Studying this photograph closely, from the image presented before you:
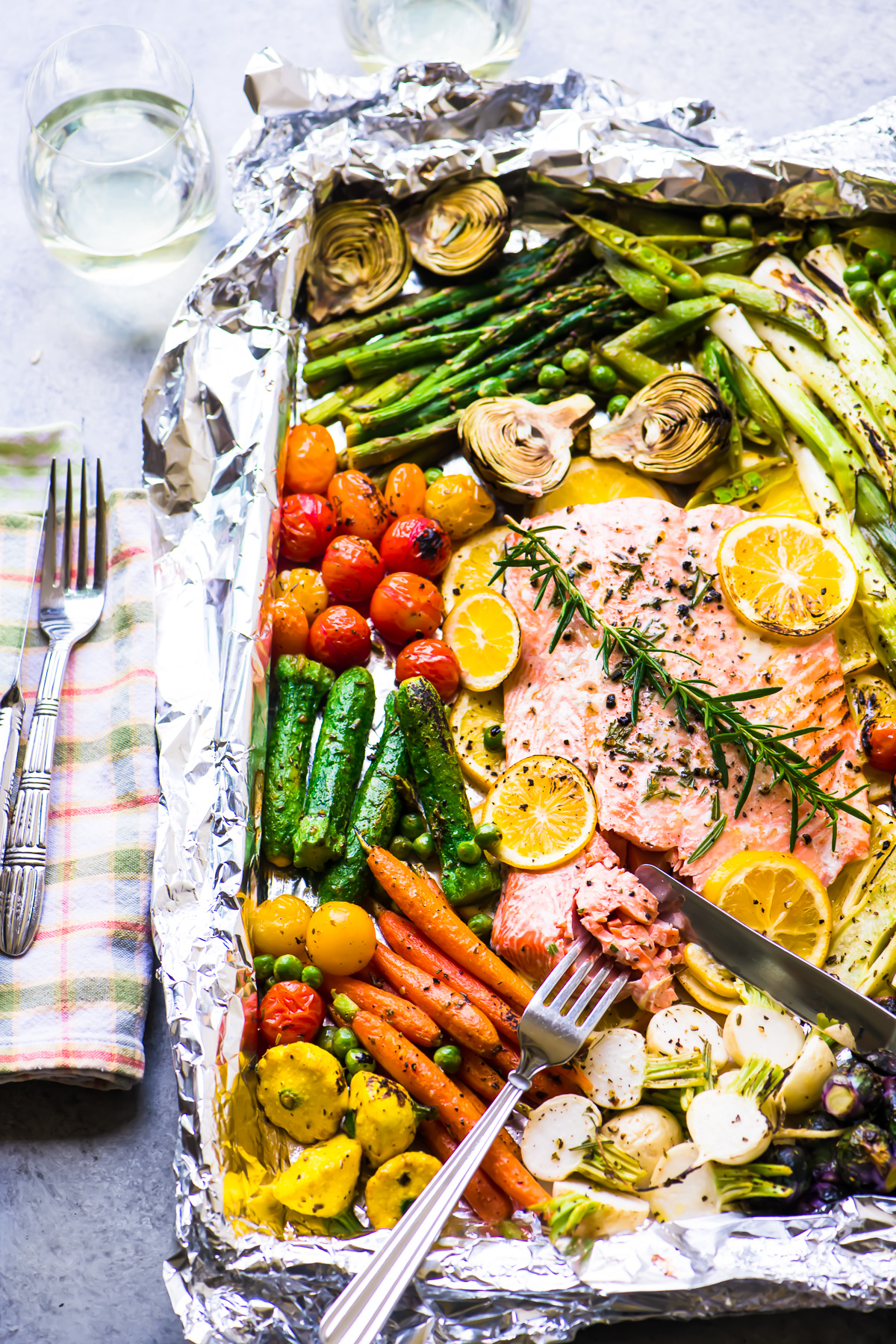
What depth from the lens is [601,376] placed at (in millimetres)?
4668

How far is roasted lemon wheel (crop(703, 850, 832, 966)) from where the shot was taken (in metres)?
3.66

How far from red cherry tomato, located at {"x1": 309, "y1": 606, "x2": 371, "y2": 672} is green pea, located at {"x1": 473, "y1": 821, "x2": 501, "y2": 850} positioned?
0.88 metres

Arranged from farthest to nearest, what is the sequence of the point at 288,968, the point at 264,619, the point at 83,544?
the point at 83,544, the point at 264,619, the point at 288,968

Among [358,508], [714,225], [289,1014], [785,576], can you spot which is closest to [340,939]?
[289,1014]

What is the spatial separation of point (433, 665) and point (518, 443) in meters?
1.06

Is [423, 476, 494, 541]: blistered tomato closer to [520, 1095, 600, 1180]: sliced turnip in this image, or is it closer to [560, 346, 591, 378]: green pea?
[560, 346, 591, 378]: green pea

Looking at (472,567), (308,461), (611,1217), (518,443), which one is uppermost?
(518,443)

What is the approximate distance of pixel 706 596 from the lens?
13.3ft

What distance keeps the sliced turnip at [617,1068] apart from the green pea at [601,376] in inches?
108

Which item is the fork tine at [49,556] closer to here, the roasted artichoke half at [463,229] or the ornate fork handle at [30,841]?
the ornate fork handle at [30,841]

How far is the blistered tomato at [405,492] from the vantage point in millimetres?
4406

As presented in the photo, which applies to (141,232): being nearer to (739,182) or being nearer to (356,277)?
(356,277)

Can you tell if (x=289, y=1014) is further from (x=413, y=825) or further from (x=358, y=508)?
(x=358, y=508)

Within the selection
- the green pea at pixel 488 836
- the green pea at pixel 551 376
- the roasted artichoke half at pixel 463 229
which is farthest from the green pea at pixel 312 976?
the roasted artichoke half at pixel 463 229
